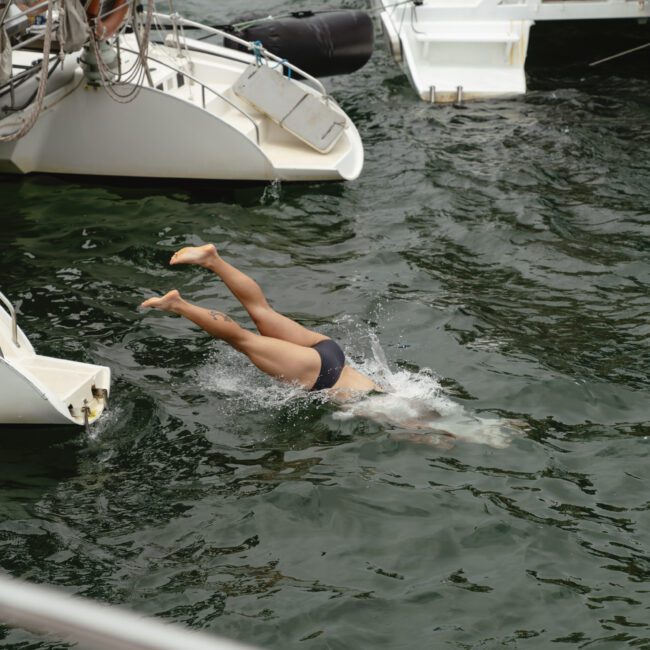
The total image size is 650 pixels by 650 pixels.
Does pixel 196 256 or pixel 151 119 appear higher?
pixel 196 256

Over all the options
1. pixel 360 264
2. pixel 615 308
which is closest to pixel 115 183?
pixel 360 264

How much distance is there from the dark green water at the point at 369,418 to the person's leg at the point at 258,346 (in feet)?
0.85

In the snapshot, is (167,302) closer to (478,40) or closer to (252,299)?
(252,299)

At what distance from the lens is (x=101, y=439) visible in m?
6.18

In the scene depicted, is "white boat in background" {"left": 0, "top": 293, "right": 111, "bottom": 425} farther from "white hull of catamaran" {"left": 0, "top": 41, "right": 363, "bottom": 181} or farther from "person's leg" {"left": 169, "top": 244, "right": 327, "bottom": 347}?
"white hull of catamaran" {"left": 0, "top": 41, "right": 363, "bottom": 181}

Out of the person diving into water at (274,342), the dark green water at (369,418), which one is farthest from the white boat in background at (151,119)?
the person diving into water at (274,342)

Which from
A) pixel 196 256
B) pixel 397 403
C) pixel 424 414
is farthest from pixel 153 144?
pixel 424 414

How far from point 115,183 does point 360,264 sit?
3061 millimetres

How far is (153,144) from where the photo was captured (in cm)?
1015

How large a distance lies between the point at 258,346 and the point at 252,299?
402 millimetres

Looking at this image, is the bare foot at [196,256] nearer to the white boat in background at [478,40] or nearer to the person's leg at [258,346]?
the person's leg at [258,346]

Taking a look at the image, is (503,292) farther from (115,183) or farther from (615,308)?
(115,183)

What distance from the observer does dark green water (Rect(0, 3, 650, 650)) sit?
4.91 meters

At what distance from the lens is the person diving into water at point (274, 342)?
243 inches
